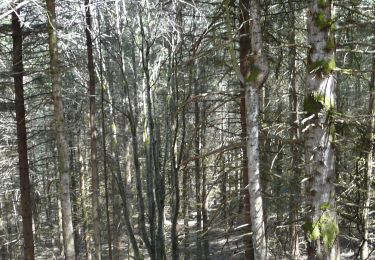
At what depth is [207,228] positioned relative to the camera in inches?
226

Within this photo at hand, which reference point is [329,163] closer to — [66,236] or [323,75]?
[323,75]

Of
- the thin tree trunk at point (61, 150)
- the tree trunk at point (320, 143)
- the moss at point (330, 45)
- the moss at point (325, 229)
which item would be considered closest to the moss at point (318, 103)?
the tree trunk at point (320, 143)

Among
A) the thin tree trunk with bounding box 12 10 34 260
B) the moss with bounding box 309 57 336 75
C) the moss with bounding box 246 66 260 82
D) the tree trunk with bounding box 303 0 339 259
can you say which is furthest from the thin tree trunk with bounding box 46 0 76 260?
the moss with bounding box 309 57 336 75

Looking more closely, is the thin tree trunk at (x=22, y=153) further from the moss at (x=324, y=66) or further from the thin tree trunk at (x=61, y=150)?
the moss at (x=324, y=66)

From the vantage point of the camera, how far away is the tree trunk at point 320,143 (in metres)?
5.14

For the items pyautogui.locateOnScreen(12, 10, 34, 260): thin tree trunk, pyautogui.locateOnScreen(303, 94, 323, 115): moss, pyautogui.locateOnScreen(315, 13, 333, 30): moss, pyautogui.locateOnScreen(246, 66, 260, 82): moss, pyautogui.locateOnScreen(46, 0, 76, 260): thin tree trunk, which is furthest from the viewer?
pyautogui.locateOnScreen(12, 10, 34, 260): thin tree trunk

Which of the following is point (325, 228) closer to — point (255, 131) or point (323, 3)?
point (255, 131)

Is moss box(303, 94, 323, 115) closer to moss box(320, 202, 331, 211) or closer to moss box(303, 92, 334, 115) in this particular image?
moss box(303, 92, 334, 115)

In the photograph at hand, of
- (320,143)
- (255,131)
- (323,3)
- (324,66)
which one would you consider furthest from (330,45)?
(255,131)

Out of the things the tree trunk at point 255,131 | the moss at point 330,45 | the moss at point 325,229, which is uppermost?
the moss at point 330,45

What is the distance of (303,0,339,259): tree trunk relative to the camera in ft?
16.9

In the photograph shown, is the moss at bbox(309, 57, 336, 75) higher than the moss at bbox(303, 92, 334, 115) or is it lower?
higher

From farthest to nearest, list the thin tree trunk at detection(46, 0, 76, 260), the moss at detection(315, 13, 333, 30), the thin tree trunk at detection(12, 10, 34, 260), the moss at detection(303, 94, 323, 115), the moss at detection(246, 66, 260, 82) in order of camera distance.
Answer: the thin tree trunk at detection(12, 10, 34, 260) < the thin tree trunk at detection(46, 0, 76, 260) < the moss at detection(246, 66, 260, 82) < the moss at detection(303, 94, 323, 115) < the moss at detection(315, 13, 333, 30)

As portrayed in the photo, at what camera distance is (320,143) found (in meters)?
5.20
